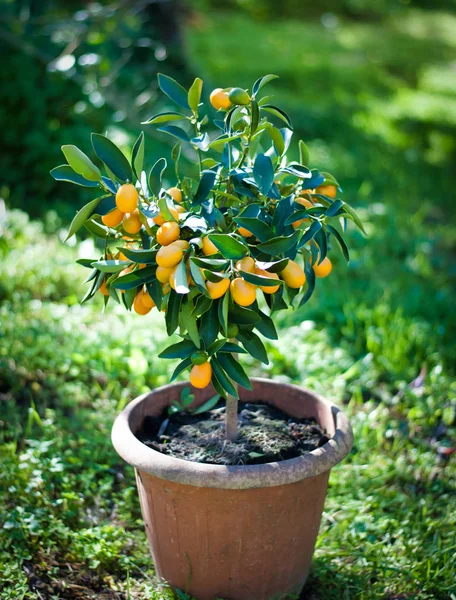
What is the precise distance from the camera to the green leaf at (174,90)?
1.68m

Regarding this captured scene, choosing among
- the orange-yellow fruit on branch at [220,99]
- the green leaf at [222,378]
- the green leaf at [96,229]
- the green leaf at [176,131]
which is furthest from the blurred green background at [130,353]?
the orange-yellow fruit on branch at [220,99]

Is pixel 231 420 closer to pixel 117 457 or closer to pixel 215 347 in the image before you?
pixel 215 347

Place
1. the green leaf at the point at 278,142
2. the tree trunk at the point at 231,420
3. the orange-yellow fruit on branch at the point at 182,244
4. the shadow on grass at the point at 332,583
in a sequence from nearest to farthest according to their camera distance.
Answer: the orange-yellow fruit on branch at the point at 182,244, the green leaf at the point at 278,142, the tree trunk at the point at 231,420, the shadow on grass at the point at 332,583

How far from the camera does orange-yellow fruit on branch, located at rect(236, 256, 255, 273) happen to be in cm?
147

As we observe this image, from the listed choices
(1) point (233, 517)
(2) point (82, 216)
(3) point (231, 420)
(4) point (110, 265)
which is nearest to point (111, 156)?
(2) point (82, 216)

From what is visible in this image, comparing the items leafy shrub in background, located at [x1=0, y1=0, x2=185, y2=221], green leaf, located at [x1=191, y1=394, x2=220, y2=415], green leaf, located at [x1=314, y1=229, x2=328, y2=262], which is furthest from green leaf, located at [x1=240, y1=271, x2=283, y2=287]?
leafy shrub in background, located at [x1=0, y1=0, x2=185, y2=221]

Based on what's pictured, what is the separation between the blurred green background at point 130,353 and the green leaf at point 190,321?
0.72 meters

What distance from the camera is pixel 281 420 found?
77.6 inches

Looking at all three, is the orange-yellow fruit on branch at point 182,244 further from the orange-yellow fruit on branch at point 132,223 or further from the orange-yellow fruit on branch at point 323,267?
the orange-yellow fruit on branch at point 323,267

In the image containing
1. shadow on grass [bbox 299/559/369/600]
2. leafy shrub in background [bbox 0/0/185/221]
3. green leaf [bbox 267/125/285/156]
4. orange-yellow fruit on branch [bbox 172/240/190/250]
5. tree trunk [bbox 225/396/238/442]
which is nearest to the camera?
orange-yellow fruit on branch [bbox 172/240/190/250]

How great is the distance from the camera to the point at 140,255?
1.48 meters

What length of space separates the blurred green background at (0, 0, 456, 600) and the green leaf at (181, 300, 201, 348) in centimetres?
72

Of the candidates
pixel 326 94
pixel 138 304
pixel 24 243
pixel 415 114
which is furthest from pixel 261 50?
pixel 138 304

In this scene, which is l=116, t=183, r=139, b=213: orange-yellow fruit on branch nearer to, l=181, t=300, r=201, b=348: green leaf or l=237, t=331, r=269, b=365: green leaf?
l=181, t=300, r=201, b=348: green leaf
